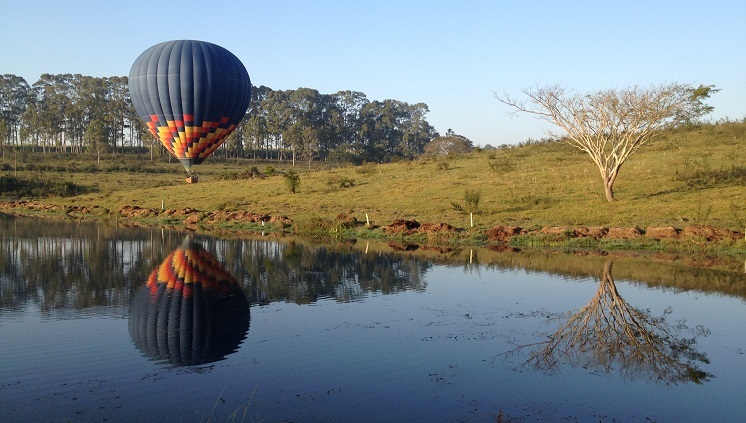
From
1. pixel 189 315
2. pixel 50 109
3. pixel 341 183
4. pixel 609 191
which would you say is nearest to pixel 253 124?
pixel 50 109

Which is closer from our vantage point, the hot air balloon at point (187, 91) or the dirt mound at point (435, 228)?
the dirt mound at point (435, 228)

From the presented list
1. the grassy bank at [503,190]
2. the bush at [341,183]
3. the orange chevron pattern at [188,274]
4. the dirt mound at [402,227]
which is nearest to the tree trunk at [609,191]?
the grassy bank at [503,190]

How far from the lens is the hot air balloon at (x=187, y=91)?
44.5m

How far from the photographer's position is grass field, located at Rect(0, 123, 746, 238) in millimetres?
34312

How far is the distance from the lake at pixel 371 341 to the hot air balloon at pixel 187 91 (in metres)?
22.4

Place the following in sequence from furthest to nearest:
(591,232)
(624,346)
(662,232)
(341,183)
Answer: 1. (341,183)
2. (591,232)
3. (662,232)
4. (624,346)

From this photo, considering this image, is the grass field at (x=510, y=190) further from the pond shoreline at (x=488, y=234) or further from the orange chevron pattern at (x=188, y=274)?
the orange chevron pattern at (x=188, y=274)

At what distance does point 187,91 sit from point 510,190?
21.2 meters

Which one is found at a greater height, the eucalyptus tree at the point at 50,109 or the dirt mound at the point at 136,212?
the eucalyptus tree at the point at 50,109

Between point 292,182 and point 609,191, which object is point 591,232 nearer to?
point 609,191

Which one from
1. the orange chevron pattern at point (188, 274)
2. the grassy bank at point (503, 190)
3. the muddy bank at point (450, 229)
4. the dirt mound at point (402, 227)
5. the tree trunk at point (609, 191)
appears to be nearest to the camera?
the orange chevron pattern at point (188, 274)

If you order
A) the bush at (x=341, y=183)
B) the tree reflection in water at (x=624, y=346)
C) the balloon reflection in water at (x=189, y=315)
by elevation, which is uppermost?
the bush at (x=341, y=183)

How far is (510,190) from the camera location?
42312 mm

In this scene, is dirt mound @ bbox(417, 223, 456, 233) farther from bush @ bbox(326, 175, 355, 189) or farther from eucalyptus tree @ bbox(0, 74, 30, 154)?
eucalyptus tree @ bbox(0, 74, 30, 154)
